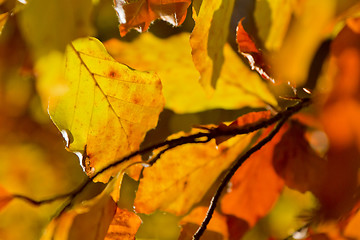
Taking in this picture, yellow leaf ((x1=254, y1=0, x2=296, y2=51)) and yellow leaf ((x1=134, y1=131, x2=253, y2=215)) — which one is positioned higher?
yellow leaf ((x1=254, y1=0, x2=296, y2=51))

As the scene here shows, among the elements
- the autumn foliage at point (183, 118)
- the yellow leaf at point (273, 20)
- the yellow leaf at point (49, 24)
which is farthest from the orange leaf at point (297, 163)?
the yellow leaf at point (49, 24)

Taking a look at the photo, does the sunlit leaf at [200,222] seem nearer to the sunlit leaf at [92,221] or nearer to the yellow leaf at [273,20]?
the sunlit leaf at [92,221]

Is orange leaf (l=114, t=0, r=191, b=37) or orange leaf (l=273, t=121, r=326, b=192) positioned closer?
orange leaf (l=114, t=0, r=191, b=37)

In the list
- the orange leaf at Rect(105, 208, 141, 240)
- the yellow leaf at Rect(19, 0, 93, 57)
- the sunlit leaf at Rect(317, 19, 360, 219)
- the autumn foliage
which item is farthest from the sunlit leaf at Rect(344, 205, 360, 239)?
the yellow leaf at Rect(19, 0, 93, 57)

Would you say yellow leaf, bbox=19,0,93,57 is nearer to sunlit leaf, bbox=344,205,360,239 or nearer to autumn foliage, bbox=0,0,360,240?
autumn foliage, bbox=0,0,360,240

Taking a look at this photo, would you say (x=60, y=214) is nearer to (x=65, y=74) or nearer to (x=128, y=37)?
(x=65, y=74)
